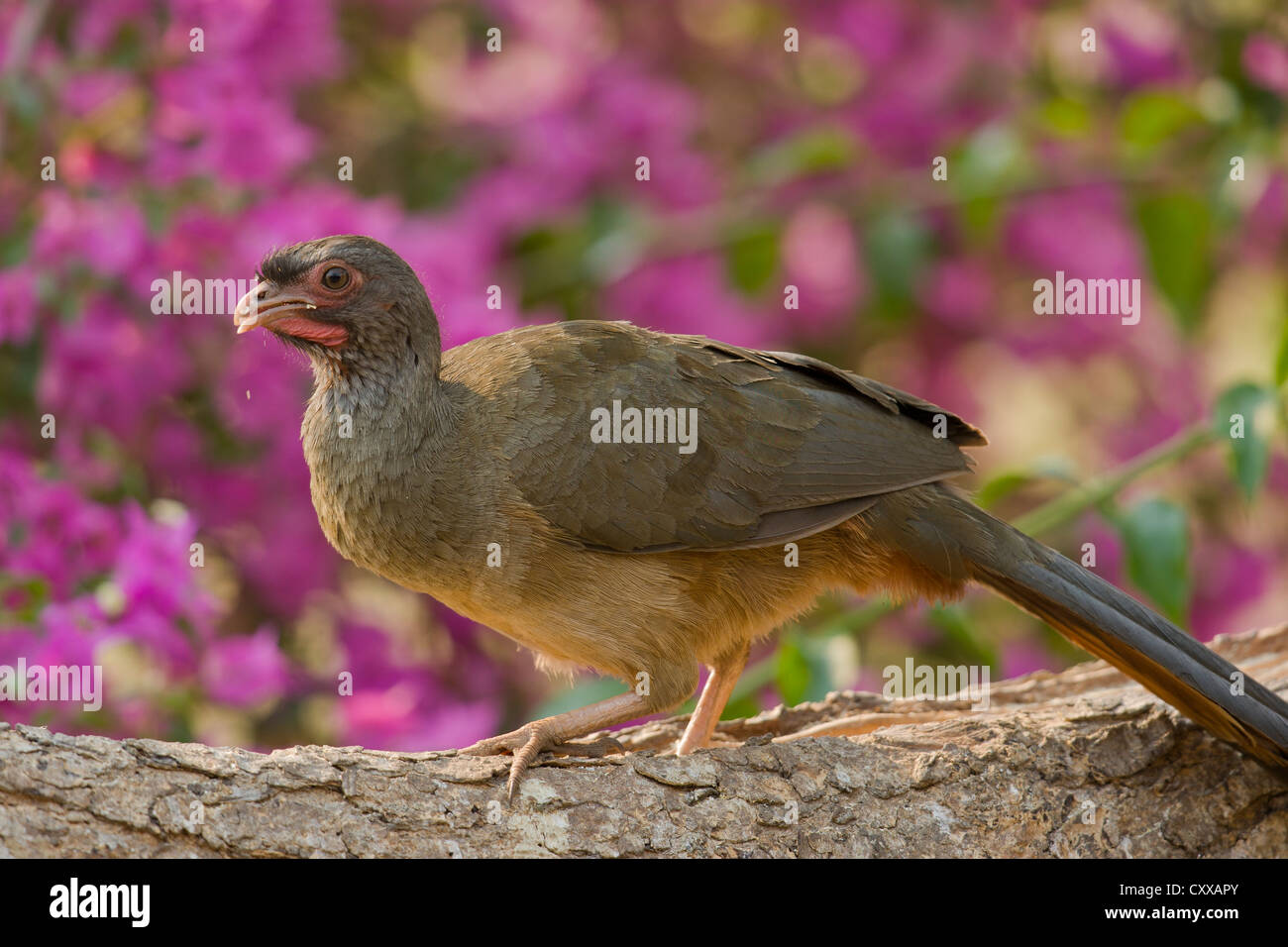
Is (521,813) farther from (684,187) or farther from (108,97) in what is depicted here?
(684,187)

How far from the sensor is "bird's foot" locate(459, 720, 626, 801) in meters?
3.39

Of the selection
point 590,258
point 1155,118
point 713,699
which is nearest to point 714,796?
point 713,699

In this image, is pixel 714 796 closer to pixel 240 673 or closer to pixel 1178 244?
pixel 240 673

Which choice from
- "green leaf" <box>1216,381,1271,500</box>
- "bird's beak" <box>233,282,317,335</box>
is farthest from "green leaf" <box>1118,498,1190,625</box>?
"bird's beak" <box>233,282,317,335</box>

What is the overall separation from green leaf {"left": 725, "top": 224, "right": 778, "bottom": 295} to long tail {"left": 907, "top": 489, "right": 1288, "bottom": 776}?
2.31 meters

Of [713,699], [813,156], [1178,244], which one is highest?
[813,156]

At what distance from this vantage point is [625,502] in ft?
12.0

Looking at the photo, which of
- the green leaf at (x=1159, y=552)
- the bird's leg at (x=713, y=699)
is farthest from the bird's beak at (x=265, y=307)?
the green leaf at (x=1159, y=552)

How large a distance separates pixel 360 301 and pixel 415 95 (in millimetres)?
3649

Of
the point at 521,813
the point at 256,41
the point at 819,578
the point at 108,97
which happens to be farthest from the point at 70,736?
the point at 256,41

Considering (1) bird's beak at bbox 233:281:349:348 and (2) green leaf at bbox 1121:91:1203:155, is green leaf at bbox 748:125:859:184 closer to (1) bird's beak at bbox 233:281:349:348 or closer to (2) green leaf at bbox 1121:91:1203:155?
(2) green leaf at bbox 1121:91:1203:155

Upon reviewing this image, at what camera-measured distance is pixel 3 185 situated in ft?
16.3

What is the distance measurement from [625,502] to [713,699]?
2.56 ft

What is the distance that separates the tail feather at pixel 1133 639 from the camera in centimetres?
359
